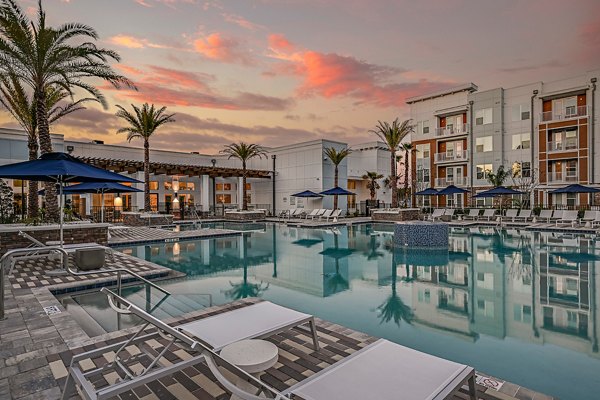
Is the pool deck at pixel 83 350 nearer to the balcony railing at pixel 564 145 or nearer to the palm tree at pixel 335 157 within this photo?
the palm tree at pixel 335 157

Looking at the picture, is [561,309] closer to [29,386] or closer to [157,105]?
[29,386]

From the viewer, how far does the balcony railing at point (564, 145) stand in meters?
26.8

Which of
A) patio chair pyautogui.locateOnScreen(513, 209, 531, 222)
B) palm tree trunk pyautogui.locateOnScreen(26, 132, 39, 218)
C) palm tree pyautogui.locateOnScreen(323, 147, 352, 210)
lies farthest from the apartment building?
palm tree trunk pyautogui.locateOnScreen(26, 132, 39, 218)

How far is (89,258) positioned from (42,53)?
318 inches

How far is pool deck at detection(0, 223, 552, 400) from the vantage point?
2887 millimetres

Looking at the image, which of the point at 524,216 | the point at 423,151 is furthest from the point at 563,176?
the point at 423,151

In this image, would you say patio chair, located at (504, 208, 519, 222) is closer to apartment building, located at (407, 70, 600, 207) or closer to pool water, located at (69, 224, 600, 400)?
apartment building, located at (407, 70, 600, 207)

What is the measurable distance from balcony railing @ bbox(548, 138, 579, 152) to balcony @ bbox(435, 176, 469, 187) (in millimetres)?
6935

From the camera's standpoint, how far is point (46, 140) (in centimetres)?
1130

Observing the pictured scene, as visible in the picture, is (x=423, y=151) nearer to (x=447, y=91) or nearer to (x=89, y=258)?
(x=447, y=91)

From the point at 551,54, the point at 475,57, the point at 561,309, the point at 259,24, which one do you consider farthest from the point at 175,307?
the point at 551,54

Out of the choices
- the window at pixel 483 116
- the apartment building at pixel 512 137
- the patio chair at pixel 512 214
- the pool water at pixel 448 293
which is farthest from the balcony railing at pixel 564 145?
the pool water at pixel 448 293

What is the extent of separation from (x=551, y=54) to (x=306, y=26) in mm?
16542

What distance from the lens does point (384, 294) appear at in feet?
22.9
